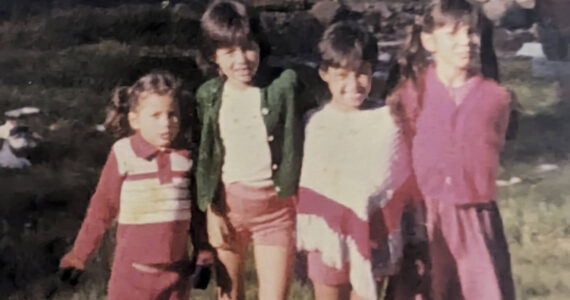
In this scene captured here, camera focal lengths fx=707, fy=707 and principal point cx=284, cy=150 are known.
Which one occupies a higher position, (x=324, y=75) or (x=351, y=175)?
(x=324, y=75)

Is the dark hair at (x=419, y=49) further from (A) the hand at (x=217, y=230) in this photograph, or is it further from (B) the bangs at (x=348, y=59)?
(A) the hand at (x=217, y=230)

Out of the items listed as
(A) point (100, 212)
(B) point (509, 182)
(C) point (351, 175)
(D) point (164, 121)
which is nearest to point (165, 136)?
(D) point (164, 121)

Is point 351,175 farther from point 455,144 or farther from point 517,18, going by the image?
point 517,18

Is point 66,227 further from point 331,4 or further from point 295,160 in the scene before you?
point 331,4

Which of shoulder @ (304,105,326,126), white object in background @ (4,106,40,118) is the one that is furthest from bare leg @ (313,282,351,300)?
white object in background @ (4,106,40,118)

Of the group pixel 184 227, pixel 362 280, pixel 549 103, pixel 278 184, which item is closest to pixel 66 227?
pixel 184 227

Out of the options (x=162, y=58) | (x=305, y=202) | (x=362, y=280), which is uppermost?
(x=162, y=58)

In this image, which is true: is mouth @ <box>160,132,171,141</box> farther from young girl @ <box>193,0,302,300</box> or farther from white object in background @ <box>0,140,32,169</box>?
white object in background @ <box>0,140,32,169</box>

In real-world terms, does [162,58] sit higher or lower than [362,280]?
higher
